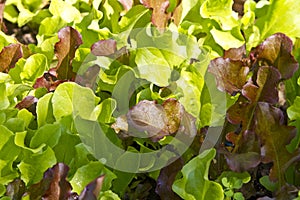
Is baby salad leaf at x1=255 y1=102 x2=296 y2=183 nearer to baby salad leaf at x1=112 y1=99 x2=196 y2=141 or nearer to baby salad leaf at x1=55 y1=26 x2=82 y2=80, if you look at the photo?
baby salad leaf at x1=112 y1=99 x2=196 y2=141

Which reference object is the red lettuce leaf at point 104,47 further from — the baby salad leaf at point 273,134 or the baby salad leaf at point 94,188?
the baby salad leaf at point 94,188

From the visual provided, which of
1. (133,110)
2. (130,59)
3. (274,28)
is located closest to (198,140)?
(133,110)

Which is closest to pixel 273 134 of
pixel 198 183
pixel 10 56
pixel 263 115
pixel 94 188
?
pixel 263 115

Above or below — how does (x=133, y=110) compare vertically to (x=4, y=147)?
above

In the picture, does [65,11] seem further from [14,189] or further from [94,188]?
[94,188]

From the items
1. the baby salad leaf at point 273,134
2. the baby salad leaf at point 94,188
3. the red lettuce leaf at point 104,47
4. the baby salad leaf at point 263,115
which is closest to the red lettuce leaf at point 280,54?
the baby salad leaf at point 263,115

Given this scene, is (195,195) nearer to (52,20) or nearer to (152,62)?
(152,62)
